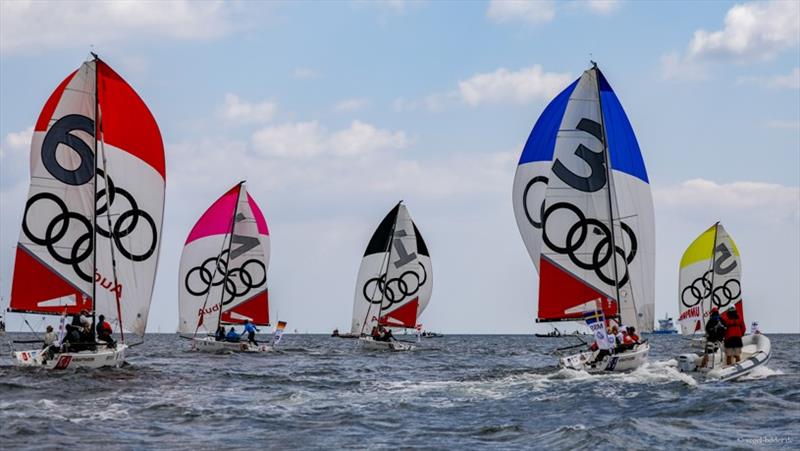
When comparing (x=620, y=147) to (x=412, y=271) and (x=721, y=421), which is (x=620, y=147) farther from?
(x=412, y=271)

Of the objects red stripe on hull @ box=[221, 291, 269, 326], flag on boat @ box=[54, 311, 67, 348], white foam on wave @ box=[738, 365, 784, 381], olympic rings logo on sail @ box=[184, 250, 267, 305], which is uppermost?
olympic rings logo on sail @ box=[184, 250, 267, 305]

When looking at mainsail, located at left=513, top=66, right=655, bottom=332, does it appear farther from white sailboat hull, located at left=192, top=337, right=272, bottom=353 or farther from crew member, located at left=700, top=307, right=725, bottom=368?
white sailboat hull, located at left=192, top=337, right=272, bottom=353

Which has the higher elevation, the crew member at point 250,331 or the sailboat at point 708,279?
the sailboat at point 708,279

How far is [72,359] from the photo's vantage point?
25.3 meters

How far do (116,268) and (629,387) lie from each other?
44.7ft

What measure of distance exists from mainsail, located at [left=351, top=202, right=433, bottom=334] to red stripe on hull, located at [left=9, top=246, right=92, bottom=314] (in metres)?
30.9

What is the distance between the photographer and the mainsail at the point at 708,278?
57156 millimetres

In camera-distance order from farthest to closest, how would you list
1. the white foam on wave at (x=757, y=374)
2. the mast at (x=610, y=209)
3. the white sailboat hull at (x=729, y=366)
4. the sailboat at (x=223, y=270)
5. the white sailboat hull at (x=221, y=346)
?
the sailboat at (x=223, y=270) → the white sailboat hull at (x=221, y=346) → the mast at (x=610, y=209) → the white foam on wave at (x=757, y=374) → the white sailboat hull at (x=729, y=366)

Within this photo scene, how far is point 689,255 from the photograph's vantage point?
60219 millimetres

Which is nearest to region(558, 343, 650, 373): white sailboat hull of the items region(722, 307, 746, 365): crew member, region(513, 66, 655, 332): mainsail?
region(513, 66, 655, 332): mainsail

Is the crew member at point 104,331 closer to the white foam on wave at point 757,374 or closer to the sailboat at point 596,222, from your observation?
the sailboat at point 596,222

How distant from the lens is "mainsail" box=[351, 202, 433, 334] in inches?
2255

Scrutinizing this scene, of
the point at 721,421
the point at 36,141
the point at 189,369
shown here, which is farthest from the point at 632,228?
the point at 36,141

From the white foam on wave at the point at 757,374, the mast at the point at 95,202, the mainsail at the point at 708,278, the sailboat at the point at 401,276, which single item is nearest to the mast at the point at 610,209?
the white foam on wave at the point at 757,374
